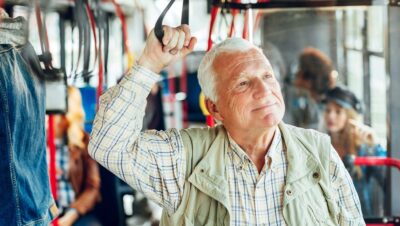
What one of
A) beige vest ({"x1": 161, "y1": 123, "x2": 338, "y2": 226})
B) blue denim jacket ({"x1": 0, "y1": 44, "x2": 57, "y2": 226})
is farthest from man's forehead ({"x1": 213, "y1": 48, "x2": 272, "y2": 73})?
blue denim jacket ({"x1": 0, "y1": 44, "x2": 57, "y2": 226})

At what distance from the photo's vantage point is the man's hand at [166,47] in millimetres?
1604

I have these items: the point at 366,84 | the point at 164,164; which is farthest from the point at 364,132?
the point at 164,164

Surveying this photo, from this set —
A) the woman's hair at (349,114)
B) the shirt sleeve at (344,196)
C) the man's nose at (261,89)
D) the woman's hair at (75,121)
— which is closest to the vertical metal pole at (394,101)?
the woman's hair at (349,114)

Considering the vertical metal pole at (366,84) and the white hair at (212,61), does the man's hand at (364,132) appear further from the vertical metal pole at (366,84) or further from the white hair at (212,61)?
the white hair at (212,61)

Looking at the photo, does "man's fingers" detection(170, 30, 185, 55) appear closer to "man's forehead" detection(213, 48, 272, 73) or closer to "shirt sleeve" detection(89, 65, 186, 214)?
"shirt sleeve" detection(89, 65, 186, 214)

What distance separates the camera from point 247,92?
180 centimetres

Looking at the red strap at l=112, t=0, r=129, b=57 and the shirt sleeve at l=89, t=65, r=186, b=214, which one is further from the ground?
the red strap at l=112, t=0, r=129, b=57

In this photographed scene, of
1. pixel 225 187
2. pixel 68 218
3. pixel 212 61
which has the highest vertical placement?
pixel 212 61

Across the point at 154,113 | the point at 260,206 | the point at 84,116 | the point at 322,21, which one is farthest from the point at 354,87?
the point at 260,206

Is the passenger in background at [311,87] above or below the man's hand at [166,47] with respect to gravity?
below

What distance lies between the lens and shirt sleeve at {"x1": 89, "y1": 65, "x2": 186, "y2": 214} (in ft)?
5.42

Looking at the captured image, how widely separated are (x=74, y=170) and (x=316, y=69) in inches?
60.0

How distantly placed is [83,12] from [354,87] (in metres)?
1.59

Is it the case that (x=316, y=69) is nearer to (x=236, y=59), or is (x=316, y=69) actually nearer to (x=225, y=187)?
(x=236, y=59)
